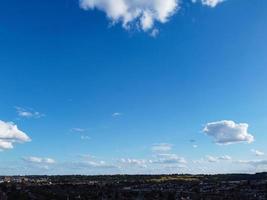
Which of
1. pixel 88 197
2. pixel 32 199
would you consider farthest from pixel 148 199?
pixel 32 199

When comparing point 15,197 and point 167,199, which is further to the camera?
point 167,199

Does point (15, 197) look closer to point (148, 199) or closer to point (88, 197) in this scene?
→ point (88, 197)

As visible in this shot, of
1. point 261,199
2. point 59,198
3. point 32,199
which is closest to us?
point 32,199

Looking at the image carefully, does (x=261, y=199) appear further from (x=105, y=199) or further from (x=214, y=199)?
(x=105, y=199)

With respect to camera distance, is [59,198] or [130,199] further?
[130,199]

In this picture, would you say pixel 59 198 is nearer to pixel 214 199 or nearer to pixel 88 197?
pixel 88 197

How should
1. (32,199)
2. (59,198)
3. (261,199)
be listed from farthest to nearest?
(261,199), (59,198), (32,199)

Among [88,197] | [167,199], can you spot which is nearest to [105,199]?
[88,197]

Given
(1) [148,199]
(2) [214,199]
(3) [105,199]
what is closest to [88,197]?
(3) [105,199]
